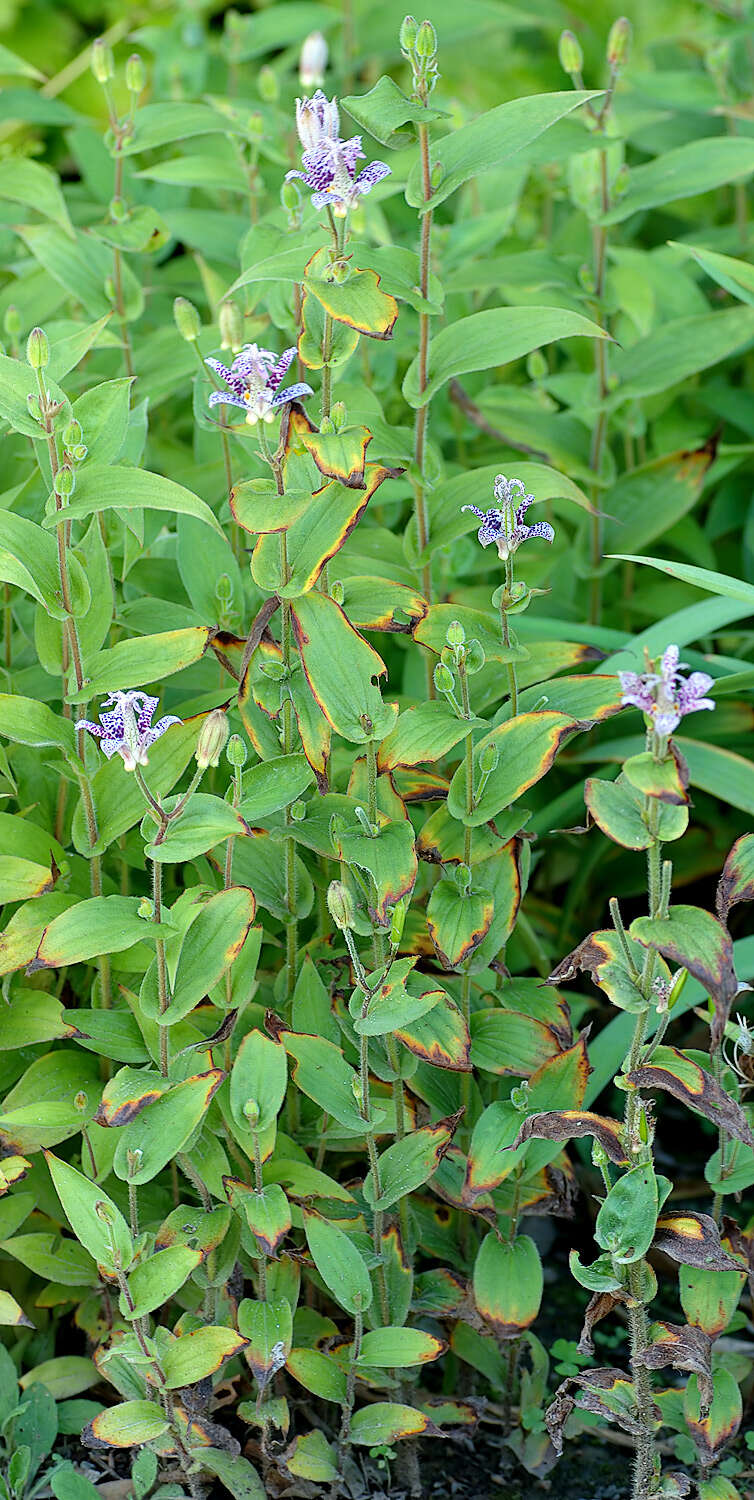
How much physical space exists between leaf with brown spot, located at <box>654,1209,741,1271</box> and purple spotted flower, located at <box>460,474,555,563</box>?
47 centimetres

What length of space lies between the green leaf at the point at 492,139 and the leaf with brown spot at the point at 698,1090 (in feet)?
2.11

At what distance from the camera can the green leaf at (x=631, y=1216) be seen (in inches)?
36.0

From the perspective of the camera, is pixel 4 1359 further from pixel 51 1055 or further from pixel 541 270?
pixel 541 270

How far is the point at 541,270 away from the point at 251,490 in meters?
0.63

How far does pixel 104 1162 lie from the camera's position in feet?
3.45

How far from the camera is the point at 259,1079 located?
0.96m

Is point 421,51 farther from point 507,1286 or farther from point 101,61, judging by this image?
point 507,1286

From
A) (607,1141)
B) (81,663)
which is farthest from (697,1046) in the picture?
(81,663)

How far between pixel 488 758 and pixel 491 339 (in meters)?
0.37

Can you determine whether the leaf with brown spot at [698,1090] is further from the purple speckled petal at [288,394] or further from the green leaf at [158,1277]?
the purple speckled petal at [288,394]

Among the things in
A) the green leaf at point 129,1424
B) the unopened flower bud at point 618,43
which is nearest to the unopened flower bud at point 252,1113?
the green leaf at point 129,1424

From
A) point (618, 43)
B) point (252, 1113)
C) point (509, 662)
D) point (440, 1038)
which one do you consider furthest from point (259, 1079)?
point (618, 43)

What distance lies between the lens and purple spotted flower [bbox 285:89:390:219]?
0.92 metres

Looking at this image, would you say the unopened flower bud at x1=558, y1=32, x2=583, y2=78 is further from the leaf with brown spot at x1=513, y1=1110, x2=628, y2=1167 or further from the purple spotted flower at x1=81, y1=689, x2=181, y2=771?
the leaf with brown spot at x1=513, y1=1110, x2=628, y2=1167
